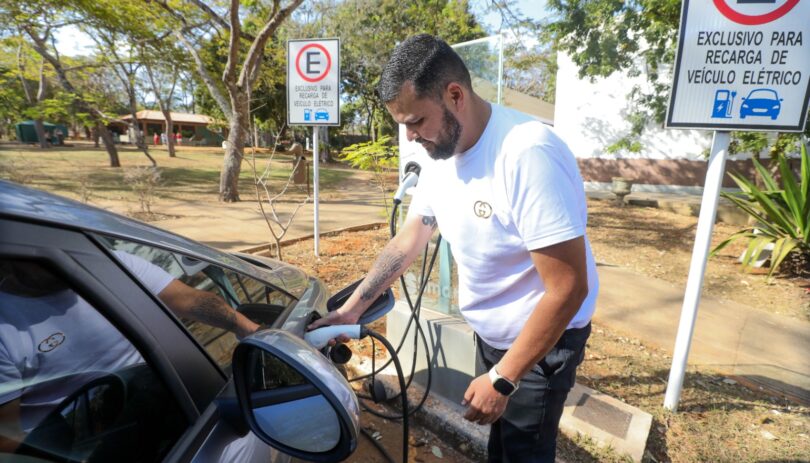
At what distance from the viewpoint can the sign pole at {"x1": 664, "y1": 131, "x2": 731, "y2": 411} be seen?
2.37 metres

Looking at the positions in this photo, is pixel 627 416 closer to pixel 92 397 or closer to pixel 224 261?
pixel 224 261

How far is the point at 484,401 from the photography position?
4.48 feet

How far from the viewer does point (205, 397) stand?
108 centimetres

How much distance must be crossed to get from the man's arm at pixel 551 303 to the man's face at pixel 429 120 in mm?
434

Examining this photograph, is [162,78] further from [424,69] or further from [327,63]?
[424,69]

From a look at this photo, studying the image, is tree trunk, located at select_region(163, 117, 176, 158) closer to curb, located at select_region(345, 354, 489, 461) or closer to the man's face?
curb, located at select_region(345, 354, 489, 461)

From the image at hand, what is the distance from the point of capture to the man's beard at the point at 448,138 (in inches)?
54.1

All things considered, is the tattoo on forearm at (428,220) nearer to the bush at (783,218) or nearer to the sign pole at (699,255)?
the sign pole at (699,255)

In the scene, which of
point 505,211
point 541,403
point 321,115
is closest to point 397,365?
point 541,403

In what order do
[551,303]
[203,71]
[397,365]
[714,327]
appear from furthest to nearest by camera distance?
[203,71], [714,327], [397,365], [551,303]

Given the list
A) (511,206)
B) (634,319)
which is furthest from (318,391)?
(634,319)

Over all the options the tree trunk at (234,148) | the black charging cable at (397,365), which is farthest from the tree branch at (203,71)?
the black charging cable at (397,365)

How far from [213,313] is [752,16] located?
2.67 m

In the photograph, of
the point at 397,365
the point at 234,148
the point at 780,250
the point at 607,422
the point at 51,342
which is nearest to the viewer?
the point at 51,342
